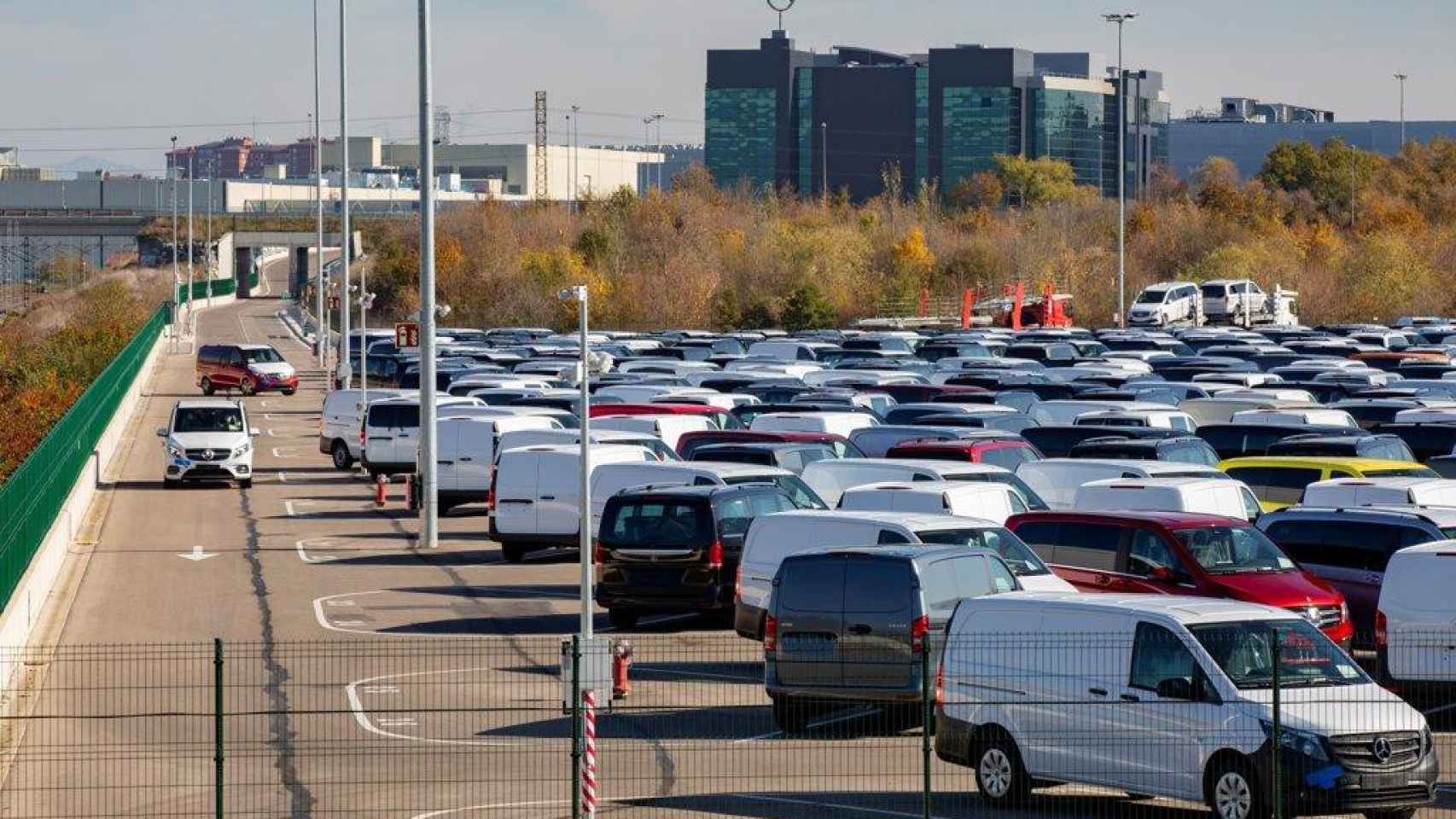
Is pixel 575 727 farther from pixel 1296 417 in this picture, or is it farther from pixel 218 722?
pixel 1296 417

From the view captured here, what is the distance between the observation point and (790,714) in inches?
705

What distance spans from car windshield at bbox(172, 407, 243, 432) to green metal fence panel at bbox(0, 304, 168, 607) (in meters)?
1.75

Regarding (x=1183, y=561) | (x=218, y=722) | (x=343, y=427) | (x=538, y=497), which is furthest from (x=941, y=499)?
(x=343, y=427)

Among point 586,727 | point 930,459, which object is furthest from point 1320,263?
point 586,727

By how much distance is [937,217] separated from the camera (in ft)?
458

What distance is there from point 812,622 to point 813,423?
17.6m

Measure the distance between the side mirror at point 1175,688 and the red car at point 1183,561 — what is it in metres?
5.64

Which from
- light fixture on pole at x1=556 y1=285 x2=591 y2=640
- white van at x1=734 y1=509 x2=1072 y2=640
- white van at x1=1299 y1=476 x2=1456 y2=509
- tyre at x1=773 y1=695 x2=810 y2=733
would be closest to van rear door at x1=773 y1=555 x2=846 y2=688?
tyre at x1=773 y1=695 x2=810 y2=733

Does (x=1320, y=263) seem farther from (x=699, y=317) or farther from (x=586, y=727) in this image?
(x=586, y=727)

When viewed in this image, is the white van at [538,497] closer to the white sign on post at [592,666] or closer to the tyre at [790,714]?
the tyre at [790,714]

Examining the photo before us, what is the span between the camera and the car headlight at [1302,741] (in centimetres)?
1372

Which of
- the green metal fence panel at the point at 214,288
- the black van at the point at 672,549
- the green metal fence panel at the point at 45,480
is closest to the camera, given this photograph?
the green metal fence panel at the point at 45,480

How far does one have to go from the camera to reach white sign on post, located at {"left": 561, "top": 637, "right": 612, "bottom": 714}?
52.5 ft

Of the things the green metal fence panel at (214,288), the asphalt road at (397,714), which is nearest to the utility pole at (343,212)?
the asphalt road at (397,714)
